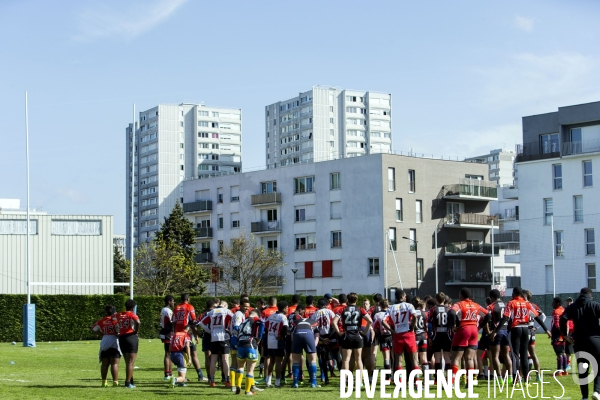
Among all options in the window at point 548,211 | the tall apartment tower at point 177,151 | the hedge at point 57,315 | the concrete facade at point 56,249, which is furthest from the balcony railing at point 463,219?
the tall apartment tower at point 177,151

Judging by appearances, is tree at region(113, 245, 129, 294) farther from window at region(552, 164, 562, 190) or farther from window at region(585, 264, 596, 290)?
window at region(585, 264, 596, 290)

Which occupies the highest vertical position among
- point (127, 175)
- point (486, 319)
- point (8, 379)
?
point (127, 175)

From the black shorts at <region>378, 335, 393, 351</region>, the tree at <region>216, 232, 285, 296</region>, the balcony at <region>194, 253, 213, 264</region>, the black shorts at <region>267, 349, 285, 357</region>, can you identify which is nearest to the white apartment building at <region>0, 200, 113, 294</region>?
the tree at <region>216, 232, 285, 296</region>

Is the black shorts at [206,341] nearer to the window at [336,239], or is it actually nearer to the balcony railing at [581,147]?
the balcony railing at [581,147]

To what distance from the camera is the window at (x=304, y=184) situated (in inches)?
3214

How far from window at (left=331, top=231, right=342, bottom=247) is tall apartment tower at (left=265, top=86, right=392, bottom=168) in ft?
233

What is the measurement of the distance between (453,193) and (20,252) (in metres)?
37.9

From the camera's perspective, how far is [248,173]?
87.2m

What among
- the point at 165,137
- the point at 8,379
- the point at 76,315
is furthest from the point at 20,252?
the point at 165,137

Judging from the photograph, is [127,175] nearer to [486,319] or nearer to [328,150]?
[328,150]

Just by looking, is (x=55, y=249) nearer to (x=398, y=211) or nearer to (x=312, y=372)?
(x=398, y=211)

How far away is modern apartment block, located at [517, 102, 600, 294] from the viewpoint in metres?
65.9

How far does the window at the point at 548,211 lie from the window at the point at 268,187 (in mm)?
26029

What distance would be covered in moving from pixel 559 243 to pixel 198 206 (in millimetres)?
37445
